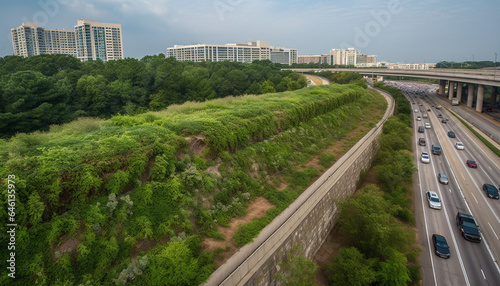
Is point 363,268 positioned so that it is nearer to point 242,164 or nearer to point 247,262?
point 247,262

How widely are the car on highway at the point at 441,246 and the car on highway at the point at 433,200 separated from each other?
17.4 feet

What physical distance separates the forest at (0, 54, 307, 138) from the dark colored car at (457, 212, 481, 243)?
31.1m

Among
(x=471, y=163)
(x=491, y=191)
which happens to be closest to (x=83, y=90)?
(x=491, y=191)

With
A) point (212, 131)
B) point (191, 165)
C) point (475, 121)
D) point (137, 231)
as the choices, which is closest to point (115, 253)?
point (137, 231)

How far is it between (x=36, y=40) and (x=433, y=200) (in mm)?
104741

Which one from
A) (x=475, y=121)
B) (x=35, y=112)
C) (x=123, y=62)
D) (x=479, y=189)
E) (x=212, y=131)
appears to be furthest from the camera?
(x=475, y=121)

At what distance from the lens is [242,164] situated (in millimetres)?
17172

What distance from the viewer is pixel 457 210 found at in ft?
73.8

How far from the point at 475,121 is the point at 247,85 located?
42023 millimetres

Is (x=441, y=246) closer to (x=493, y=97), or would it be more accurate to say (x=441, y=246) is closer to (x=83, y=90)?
(x=83, y=90)

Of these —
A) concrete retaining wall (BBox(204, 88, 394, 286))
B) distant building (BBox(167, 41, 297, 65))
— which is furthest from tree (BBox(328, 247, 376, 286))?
distant building (BBox(167, 41, 297, 65))

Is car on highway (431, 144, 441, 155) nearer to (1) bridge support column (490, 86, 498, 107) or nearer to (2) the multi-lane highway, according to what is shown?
(2) the multi-lane highway

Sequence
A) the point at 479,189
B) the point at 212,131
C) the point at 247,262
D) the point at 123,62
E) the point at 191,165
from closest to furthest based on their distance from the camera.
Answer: the point at 247,262 → the point at 191,165 → the point at 212,131 → the point at 479,189 → the point at 123,62

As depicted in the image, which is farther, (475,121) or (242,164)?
(475,121)
